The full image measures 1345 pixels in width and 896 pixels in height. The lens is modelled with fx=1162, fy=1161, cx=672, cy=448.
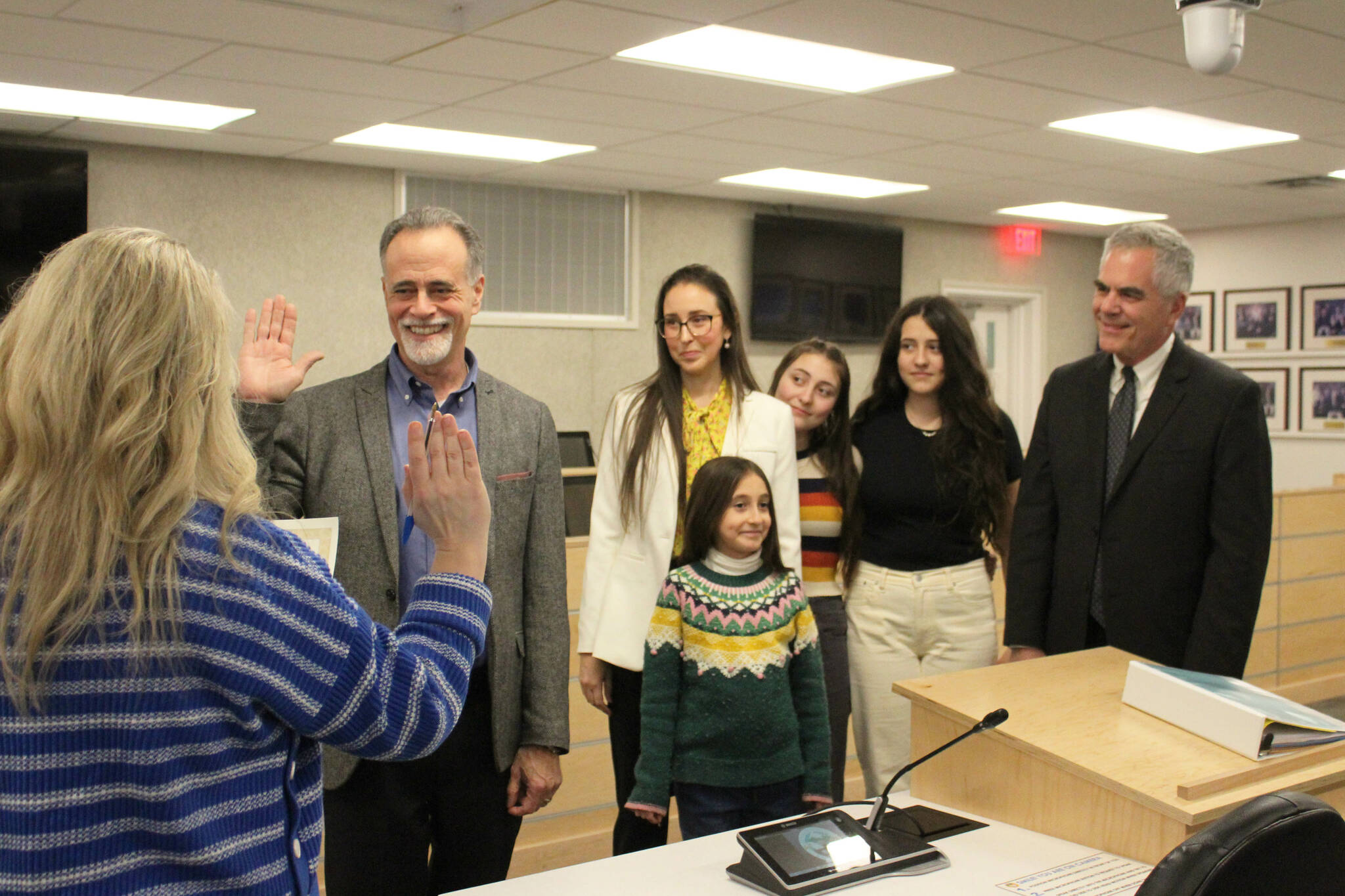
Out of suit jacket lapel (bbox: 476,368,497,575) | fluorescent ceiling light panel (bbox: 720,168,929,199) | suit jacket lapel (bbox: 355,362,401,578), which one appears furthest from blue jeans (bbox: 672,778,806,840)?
fluorescent ceiling light panel (bbox: 720,168,929,199)

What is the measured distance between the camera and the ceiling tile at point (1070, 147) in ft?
17.3

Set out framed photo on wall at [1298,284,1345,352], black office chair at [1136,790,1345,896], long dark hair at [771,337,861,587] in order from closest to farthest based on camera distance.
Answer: black office chair at [1136,790,1345,896] < long dark hair at [771,337,861,587] < framed photo on wall at [1298,284,1345,352]

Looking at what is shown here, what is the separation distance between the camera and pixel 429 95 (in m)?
4.57

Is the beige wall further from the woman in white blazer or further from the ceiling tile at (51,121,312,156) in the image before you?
the woman in white blazer

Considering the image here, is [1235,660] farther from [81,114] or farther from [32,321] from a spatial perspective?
[81,114]

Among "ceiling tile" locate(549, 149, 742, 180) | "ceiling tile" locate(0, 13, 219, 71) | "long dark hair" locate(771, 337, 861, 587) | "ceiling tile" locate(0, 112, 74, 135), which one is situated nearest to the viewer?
"long dark hair" locate(771, 337, 861, 587)

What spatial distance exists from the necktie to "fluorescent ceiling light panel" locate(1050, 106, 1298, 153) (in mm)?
2811

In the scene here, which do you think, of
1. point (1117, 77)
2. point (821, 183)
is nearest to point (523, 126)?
point (821, 183)

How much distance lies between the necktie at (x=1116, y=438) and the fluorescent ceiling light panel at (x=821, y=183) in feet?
13.2

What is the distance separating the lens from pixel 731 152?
5.70 meters

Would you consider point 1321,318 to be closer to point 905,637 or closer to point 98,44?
point 905,637

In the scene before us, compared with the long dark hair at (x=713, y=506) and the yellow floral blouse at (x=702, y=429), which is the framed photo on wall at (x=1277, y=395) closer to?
the yellow floral blouse at (x=702, y=429)

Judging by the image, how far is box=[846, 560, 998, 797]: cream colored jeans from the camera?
2.49 meters

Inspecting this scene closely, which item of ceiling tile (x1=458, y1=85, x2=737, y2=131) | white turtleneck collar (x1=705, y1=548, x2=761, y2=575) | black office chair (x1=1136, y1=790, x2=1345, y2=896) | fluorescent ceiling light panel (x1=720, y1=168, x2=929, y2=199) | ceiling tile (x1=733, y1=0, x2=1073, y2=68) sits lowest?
black office chair (x1=1136, y1=790, x2=1345, y2=896)
